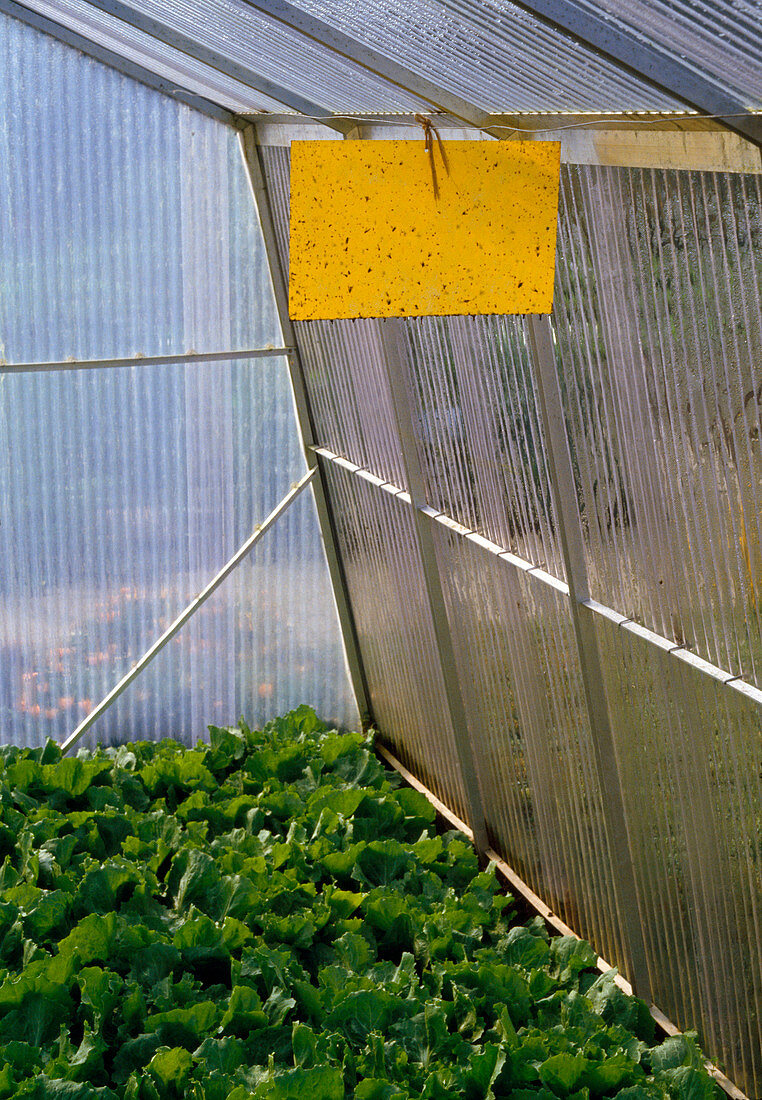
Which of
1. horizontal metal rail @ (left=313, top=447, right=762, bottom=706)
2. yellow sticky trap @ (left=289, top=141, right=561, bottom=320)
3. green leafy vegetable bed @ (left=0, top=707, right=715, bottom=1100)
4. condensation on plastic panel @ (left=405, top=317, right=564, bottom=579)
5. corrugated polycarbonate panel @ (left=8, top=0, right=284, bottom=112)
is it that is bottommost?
green leafy vegetable bed @ (left=0, top=707, right=715, bottom=1100)

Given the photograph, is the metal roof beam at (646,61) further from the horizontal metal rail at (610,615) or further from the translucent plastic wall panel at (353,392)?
the translucent plastic wall panel at (353,392)

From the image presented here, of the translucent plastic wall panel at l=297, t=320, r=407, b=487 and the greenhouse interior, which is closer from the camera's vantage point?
the greenhouse interior

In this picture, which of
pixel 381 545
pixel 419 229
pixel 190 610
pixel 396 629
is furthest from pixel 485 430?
pixel 190 610

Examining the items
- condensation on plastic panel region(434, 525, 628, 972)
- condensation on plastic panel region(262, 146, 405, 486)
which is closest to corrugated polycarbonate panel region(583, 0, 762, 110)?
condensation on plastic panel region(434, 525, 628, 972)

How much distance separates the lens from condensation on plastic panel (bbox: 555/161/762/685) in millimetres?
2316

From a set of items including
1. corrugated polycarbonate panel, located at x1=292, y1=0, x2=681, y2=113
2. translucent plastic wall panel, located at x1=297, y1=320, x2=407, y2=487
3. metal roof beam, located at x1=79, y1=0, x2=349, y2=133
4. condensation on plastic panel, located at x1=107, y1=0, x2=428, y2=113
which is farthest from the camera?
translucent plastic wall panel, located at x1=297, y1=320, x2=407, y2=487

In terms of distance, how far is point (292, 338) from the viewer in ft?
19.6

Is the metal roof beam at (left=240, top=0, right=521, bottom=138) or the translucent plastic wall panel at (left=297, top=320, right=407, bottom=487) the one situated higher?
the metal roof beam at (left=240, top=0, right=521, bottom=138)

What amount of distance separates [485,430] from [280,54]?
134 centimetres

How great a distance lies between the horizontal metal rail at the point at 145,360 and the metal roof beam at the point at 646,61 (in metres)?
3.85

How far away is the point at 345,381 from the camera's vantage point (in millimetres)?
5266

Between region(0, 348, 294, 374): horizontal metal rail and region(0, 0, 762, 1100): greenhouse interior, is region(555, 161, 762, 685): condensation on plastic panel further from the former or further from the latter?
region(0, 348, 294, 374): horizontal metal rail

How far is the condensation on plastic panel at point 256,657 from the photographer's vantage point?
5953 mm

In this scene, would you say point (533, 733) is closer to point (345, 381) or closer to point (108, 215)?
point (345, 381)
